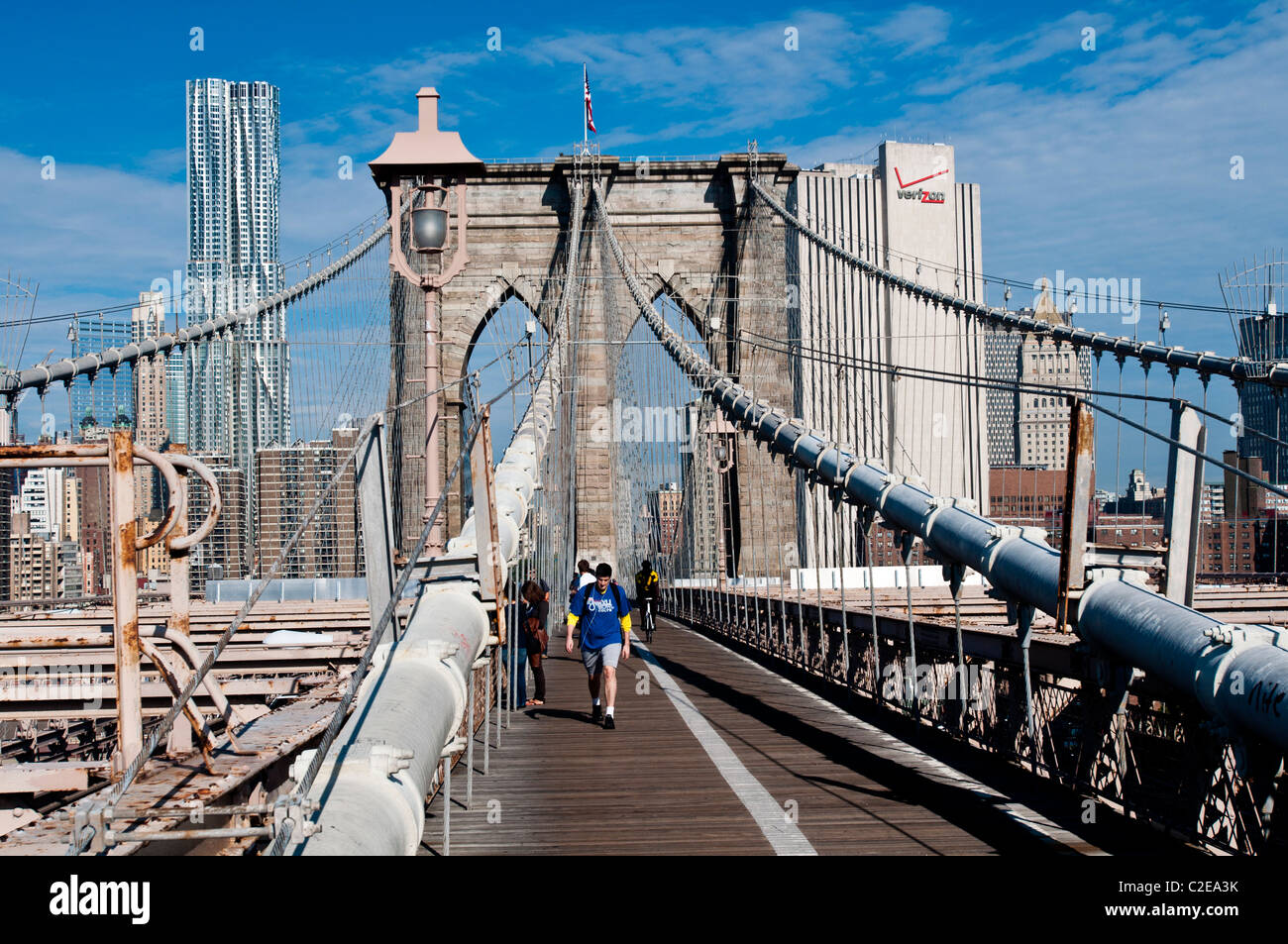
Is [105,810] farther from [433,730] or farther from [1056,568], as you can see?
[1056,568]

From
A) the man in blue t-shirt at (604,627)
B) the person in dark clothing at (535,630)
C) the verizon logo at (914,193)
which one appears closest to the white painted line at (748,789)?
the man in blue t-shirt at (604,627)

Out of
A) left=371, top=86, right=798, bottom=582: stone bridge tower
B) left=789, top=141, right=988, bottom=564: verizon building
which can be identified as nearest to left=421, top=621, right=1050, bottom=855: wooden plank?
left=371, top=86, right=798, bottom=582: stone bridge tower

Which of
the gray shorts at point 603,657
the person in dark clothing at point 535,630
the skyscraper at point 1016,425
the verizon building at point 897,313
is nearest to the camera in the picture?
the gray shorts at point 603,657

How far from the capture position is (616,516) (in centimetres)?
2919

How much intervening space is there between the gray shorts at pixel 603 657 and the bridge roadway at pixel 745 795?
0.49m

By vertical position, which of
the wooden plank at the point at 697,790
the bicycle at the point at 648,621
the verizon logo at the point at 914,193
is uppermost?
the verizon logo at the point at 914,193

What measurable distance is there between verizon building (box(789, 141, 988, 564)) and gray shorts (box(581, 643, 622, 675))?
1183 inches

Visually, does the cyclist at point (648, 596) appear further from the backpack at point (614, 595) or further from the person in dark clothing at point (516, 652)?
the backpack at point (614, 595)

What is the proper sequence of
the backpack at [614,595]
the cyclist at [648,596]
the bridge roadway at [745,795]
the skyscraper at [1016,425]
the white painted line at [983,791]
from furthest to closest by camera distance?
the skyscraper at [1016,425], the cyclist at [648,596], the backpack at [614,595], the bridge roadway at [745,795], the white painted line at [983,791]

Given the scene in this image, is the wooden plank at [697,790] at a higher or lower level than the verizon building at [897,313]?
lower

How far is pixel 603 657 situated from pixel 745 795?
2929 mm

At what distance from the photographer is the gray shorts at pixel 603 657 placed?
31.4 feet
